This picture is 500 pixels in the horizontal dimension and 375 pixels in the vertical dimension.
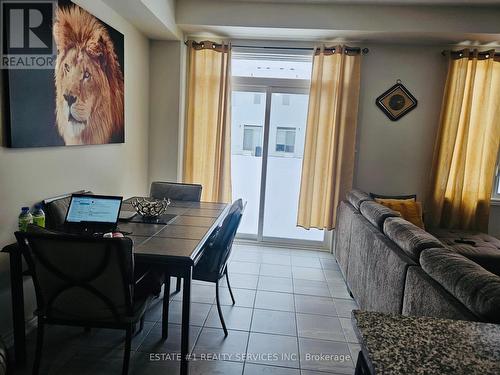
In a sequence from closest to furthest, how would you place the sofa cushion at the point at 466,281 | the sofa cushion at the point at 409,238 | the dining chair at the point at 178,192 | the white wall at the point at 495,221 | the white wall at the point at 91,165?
the sofa cushion at the point at 466,281
the sofa cushion at the point at 409,238
the white wall at the point at 91,165
the dining chair at the point at 178,192
the white wall at the point at 495,221

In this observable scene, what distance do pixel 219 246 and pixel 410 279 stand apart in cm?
116

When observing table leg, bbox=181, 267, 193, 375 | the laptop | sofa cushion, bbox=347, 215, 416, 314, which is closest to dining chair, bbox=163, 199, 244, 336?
table leg, bbox=181, 267, 193, 375

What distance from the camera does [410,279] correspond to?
1.75 meters

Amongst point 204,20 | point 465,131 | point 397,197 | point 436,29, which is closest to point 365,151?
point 397,197

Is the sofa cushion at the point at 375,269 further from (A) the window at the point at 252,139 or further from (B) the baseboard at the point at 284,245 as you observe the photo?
(A) the window at the point at 252,139

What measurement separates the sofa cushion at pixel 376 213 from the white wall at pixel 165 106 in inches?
84.6

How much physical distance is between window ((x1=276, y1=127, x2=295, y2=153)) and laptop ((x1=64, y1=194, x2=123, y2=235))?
243 centimetres

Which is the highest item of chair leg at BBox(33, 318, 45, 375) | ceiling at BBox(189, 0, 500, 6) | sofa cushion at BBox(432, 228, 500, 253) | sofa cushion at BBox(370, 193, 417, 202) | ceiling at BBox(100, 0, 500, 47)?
ceiling at BBox(189, 0, 500, 6)

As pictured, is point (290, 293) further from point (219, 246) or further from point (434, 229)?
point (434, 229)

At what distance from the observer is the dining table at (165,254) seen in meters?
1.70

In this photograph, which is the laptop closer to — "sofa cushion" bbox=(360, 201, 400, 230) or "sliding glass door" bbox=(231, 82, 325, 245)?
"sofa cushion" bbox=(360, 201, 400, 230)

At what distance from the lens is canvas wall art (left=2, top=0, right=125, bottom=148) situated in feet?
6.40

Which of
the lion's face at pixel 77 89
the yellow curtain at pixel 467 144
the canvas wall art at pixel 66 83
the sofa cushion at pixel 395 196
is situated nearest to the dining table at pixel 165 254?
the canvas wall art at pixel 66 83

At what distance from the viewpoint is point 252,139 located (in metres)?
4.14
